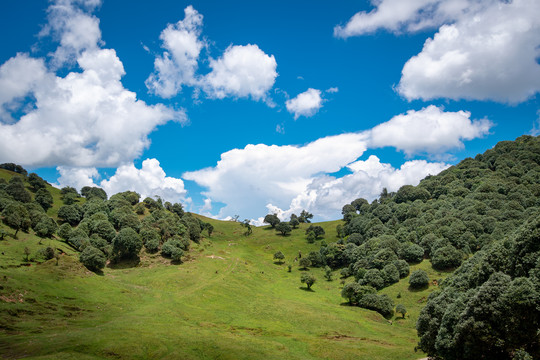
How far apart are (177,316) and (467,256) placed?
110 m

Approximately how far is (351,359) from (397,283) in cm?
6774

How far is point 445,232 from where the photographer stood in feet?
412

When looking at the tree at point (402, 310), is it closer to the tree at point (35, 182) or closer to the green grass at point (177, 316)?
the green grass at point (177, 316)

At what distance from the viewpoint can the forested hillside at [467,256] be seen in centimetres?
3531

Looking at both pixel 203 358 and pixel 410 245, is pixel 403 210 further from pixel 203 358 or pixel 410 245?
pixel 203 358

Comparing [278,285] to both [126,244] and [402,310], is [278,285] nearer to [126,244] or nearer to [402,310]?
[402,310]

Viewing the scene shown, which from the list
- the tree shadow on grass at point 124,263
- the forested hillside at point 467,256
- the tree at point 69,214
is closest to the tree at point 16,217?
the tree shadow on grass at point 124,263

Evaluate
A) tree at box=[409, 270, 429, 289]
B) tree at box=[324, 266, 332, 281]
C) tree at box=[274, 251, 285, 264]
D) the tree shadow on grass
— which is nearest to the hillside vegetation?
tree at box=[409, 270, 429, 289]

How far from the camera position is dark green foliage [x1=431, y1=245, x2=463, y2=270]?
10619 centimetres

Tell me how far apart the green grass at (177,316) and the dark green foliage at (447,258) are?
5539 mm

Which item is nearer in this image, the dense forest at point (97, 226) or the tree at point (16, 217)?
the tree at point (16, 217)

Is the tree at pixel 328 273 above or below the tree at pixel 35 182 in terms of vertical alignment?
below

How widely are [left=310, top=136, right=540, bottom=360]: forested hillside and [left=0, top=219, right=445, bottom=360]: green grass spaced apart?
29.1ft

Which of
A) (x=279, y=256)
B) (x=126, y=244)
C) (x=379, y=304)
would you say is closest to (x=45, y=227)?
(x=126, y=244)
